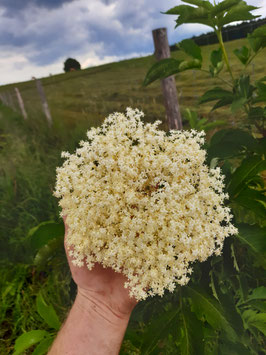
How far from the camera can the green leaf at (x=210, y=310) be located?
1026 millimetres

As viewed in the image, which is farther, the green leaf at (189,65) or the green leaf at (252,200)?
the green leaf at (189,65)

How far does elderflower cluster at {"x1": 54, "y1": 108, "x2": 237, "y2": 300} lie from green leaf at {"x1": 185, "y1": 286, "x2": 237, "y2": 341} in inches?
8.6

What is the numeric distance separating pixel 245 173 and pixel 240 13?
60cm

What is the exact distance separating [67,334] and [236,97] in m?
1.13

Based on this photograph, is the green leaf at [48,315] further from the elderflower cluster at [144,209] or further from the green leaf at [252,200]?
the green leaf at [252,200]

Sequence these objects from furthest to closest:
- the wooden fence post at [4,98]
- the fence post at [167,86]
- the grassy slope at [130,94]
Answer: the wooden fence post at [4,98], the grassy slope at [130,94], the fence post at [167,86]

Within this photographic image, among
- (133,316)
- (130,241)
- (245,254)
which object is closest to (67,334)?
(133,316)

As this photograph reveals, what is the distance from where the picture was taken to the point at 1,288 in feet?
9.79

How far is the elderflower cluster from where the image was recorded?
86 centimetres

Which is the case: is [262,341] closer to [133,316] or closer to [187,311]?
[133,316]

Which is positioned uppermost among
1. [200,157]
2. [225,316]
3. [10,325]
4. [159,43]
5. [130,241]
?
[159,43]

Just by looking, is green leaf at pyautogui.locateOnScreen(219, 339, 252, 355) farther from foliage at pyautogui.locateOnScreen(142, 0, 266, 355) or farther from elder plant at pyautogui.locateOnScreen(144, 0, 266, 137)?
elder plant at pyautogui.locateOnScreen(144, 0, 266, 137)

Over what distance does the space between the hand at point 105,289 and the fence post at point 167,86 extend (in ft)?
8.84

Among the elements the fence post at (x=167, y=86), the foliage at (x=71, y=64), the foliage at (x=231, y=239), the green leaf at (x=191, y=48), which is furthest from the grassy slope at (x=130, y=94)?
the foliage at (x=71, y=64)
